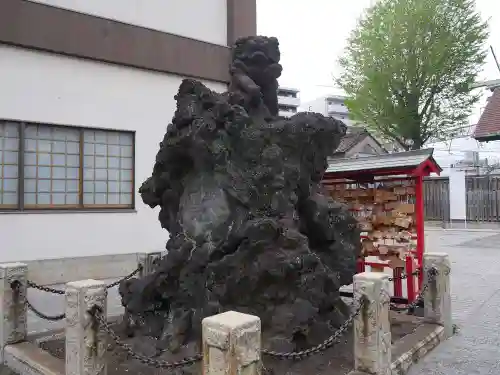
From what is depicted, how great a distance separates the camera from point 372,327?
14.4ft

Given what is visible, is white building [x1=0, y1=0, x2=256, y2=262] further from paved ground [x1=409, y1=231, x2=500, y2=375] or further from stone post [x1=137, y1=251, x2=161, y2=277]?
paved ground [x1=409, y1=231, x2=500, y2=375]

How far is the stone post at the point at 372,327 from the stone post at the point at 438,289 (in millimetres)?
1901

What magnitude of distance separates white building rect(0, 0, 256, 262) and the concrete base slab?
13.0 feet

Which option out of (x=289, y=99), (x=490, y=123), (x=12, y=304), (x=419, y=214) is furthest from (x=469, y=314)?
(x=289, y=99)

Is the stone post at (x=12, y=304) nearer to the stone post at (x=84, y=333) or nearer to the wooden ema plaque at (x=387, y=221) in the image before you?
the stone post at (x=84, y=333)

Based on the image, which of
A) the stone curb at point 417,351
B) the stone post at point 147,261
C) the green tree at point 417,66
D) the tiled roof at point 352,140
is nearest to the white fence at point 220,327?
the stone curb at point 417,351

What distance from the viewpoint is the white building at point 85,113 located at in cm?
912

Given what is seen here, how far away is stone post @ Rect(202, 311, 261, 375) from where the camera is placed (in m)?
3.10

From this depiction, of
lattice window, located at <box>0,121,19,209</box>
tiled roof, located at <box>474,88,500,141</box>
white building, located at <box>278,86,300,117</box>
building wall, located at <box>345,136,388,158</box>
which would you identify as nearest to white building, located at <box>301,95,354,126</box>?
white building, located at <box>278,86,300,117</box>

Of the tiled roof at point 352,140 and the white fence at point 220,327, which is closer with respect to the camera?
the white fence at point 220,327

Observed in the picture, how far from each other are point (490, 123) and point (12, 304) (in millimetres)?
14029

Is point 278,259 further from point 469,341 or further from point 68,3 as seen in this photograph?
point 68,3

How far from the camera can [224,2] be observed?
12523 mm

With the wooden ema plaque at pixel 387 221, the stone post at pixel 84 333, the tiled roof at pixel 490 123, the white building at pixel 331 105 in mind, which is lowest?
the stone post at pixel 84 333
